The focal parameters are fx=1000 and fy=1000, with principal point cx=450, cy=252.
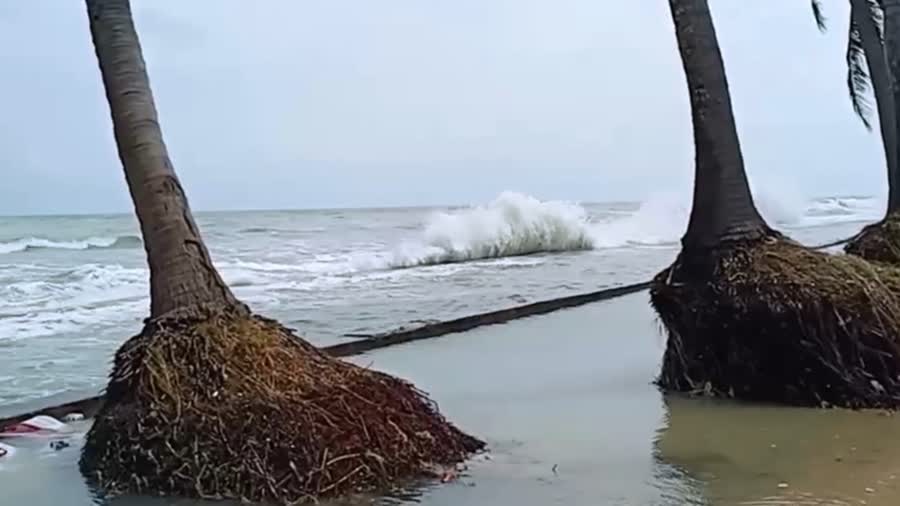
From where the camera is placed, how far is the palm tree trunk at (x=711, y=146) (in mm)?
6414

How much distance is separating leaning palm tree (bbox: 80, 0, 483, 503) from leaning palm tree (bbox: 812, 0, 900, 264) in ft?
13.5

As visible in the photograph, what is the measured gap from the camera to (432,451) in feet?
15.4

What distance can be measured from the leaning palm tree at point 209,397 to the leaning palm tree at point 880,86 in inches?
163

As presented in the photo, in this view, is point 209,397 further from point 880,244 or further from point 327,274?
Answer: point 327,274

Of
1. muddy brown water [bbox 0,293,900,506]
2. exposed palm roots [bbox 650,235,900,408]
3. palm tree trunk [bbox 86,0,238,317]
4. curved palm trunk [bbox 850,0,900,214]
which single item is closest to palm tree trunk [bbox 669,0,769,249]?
exposed palm roots [bbox 650,235,900,408]

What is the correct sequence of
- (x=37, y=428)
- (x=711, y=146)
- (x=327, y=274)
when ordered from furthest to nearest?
(x=327, y=274) → (x=711, y=146) → (x=37, y=428)

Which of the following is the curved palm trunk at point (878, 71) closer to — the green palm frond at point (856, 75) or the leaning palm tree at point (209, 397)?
the green palm frond at point (856, 75)

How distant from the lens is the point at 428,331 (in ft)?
32.2

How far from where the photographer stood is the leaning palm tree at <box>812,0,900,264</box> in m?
7.61

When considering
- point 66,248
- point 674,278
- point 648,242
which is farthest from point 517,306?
point 66,248

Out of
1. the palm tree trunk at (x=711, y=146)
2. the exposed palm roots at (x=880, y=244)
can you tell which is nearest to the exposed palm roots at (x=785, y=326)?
the palm tree trunk at (x=711, y=146)

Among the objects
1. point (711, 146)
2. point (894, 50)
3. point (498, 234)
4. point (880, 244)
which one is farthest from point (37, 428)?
point (498, 234)

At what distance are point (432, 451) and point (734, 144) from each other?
10.6ft

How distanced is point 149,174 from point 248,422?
141 cm
